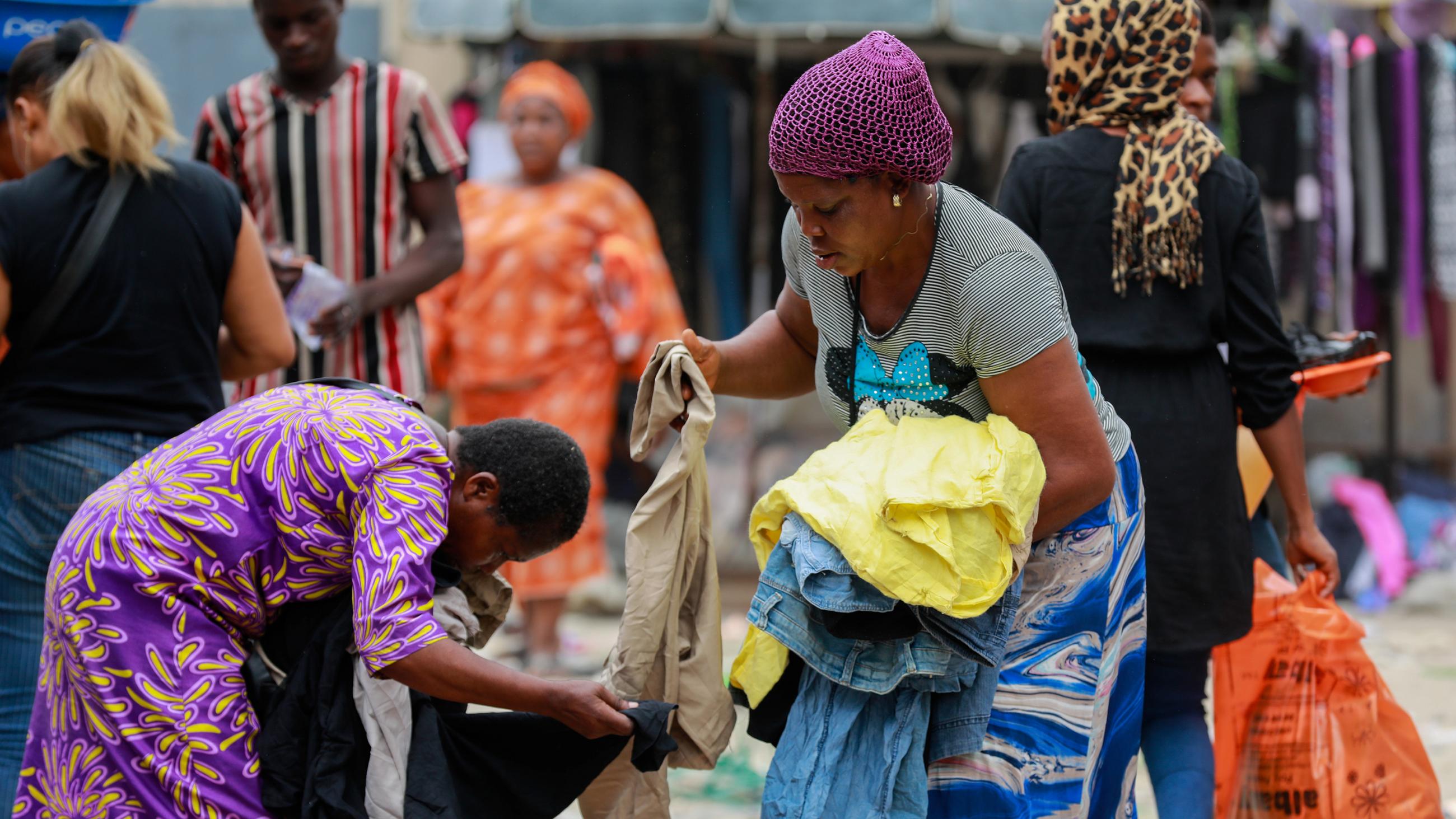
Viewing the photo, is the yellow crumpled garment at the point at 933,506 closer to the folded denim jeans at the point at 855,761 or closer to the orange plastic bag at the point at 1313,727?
the folded denim jeans at the point at 855,761

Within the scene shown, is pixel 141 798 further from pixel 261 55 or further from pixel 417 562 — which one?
pixel 261 55

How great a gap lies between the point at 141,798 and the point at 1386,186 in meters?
6.64

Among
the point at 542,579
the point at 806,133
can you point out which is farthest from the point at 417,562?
the point at 542,579

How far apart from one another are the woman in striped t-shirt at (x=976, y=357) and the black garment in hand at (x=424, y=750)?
1.99 feet

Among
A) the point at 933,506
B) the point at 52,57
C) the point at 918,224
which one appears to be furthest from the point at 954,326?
the point at 52,57

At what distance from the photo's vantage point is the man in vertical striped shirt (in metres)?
3.99

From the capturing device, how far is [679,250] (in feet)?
26.2

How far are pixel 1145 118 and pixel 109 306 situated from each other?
211cm

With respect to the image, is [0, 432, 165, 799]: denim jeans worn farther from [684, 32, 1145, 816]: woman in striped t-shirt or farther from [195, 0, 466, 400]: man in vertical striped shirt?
[684, 32, 1145, 816]: woman in striped t-shirt

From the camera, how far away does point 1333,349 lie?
3.51 meters

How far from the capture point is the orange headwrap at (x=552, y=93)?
246 inches

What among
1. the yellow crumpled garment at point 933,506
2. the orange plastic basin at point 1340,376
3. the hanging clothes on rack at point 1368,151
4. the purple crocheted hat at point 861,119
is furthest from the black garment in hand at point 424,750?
the hanging clothes on rack at point 1368,151

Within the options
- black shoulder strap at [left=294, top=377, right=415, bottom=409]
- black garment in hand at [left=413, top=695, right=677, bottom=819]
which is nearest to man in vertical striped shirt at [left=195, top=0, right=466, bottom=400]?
black shoulder strap at [left=294, top=377, right=415, bottom=409]

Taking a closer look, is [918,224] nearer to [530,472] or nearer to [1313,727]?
[530,472]
